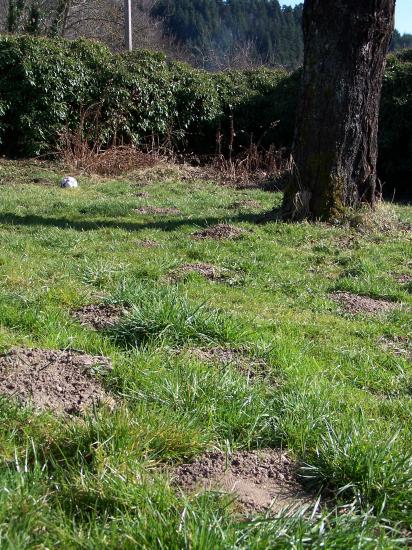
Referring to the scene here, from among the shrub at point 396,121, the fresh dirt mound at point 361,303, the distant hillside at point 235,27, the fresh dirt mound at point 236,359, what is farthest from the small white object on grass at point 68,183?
the distant hillside at point 235,27

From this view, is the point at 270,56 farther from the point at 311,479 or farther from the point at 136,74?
the point at 311,479

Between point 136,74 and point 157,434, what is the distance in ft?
52.2

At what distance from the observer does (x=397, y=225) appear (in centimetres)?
945

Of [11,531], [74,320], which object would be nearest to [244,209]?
[74,320]

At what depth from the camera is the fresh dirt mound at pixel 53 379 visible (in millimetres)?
3008

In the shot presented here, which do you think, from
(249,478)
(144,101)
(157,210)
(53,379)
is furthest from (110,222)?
(144,101)

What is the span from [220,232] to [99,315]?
13.1ft

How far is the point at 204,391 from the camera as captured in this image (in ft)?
10.8

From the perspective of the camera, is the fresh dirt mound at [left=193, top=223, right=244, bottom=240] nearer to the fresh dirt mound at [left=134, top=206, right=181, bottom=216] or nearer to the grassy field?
the grassy field

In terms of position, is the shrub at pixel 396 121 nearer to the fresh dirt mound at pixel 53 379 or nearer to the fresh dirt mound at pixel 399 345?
the fresh dirt mound at pixel 399 345

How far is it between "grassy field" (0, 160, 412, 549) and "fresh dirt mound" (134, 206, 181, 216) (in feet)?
6.67

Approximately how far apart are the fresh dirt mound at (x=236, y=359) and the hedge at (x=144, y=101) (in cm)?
1259

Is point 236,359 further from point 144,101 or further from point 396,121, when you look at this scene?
point 144,101

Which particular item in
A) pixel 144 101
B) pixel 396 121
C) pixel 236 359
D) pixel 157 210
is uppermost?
pixel 144 101
